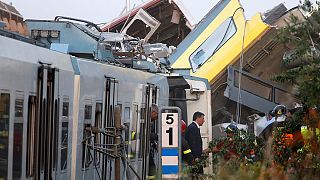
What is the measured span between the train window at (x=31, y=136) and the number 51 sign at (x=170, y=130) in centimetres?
194

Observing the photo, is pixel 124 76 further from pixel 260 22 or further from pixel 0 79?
pixel 260 22

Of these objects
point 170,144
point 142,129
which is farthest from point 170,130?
point 142,129

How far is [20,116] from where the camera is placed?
7262 mm

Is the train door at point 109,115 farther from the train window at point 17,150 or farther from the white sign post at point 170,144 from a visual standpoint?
the train window at point 17,150

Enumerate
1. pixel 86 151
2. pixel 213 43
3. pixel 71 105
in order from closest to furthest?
1. pixel 71 105
2. pixel 86 151
3. pixel 213 43

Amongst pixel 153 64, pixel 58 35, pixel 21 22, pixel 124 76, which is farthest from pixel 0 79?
pixel 153 64

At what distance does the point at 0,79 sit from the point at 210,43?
17.0 m

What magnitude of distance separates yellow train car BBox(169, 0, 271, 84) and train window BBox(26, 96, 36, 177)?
48.9 feet

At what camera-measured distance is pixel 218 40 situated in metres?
23.2

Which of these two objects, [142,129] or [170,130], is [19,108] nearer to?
[170,130]

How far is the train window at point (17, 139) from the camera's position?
23.2 ft

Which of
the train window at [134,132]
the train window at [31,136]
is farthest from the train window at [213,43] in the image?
the train window at [31,136]

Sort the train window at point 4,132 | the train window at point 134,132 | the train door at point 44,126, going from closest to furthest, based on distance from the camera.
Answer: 1. the train window at point 4,132
2. the train door at point 44,126
3. the train window at point 134,132

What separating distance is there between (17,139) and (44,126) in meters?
0.83
